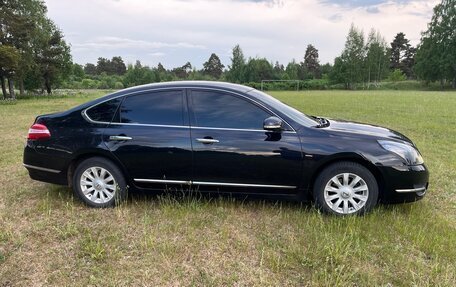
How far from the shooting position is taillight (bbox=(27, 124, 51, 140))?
177 inches

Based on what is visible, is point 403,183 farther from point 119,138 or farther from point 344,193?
point 119,138

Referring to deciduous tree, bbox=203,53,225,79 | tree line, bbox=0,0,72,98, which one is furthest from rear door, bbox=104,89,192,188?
deciduous tree, bbox=203,53,225,79

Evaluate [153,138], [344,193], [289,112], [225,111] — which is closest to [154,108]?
[153,138]

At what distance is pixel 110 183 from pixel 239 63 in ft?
266

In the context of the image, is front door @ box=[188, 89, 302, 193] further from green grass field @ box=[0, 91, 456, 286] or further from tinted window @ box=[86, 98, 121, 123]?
tinted window @ box=[86, 98, 121, 123]

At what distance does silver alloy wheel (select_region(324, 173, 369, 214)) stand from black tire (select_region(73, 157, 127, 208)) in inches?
98.4

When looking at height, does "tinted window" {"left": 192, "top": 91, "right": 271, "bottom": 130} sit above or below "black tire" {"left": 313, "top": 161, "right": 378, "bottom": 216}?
above

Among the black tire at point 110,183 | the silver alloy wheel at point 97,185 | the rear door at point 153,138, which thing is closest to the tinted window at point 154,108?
the rear door at point 153,138

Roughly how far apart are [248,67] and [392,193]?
263 feet

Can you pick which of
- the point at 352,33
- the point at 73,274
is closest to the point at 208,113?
the point at 73,274

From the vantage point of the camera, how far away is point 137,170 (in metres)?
4.31

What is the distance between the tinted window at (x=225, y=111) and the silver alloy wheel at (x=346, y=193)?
3.50 ft

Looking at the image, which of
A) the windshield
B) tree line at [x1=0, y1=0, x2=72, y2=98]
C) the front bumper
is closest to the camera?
the front bumper

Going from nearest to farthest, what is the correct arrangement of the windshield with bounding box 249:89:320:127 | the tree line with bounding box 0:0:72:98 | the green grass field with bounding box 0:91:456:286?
the green grass field with bounding box 0:91:456:286, the windshield with bounding box 249:89:320:127, the tree line with bounding box 0:0:72:98
